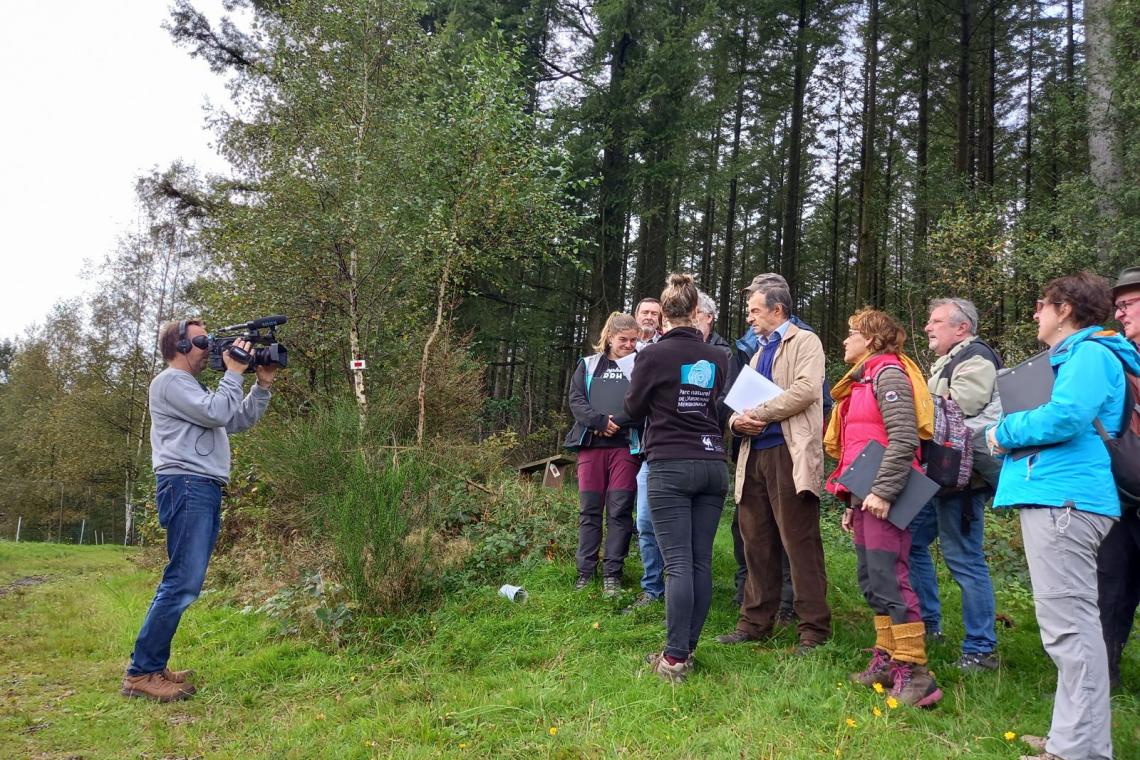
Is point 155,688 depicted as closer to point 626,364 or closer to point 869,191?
point 626,364

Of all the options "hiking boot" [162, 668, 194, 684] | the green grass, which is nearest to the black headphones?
"hiking boot" [162, 668, 194, 684]

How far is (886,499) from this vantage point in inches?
134

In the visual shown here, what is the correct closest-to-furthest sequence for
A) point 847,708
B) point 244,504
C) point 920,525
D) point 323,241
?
point 847,708 < point 920,525 < point 244,504 < point 323,241

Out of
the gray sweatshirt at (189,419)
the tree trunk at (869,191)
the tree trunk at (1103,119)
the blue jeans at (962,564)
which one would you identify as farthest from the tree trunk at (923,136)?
the gray sweatshirt at (189,419)

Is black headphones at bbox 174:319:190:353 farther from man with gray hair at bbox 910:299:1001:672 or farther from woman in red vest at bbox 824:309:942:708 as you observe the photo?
man with gray hair at bbox 910:299:1001:672

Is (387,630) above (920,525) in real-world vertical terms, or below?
below

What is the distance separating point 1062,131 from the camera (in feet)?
34.2

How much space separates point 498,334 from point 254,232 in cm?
601

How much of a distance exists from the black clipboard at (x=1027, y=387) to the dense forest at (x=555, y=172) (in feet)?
20.3

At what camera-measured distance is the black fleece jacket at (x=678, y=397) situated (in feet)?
12.1

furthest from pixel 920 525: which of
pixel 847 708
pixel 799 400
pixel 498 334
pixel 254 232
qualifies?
pixel 498 334

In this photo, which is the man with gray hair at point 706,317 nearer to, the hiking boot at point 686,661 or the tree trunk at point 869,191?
the hiking boot at point 686,661

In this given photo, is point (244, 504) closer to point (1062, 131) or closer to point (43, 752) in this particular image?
point (43, 752)

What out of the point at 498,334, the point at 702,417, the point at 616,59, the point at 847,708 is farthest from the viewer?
the point at 498,334
